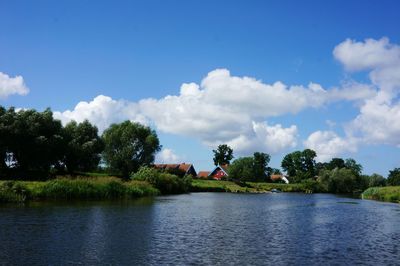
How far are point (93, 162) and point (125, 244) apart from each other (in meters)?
66.6

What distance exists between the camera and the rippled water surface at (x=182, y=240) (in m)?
21.2

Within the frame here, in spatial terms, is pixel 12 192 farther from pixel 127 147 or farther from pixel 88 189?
pixel 127 147

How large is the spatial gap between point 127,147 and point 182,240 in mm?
82402

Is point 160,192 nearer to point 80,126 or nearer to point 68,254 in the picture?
point 80,126

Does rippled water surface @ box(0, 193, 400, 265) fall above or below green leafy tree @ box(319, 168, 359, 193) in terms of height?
below

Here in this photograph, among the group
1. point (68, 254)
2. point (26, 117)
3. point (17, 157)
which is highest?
point (26, 117)

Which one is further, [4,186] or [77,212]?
[4,186]

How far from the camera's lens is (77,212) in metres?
39.7

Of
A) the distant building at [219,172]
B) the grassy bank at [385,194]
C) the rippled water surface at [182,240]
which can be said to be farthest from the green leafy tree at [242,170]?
the rippled water surface at [182,240]

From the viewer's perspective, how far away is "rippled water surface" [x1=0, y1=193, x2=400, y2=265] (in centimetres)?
2117

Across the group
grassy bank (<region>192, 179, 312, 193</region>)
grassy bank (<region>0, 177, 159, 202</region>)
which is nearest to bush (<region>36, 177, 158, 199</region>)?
grassy bank (<region>0, 177, 159, 202</region>)

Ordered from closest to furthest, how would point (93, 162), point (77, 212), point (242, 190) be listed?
point (77, 212), point (93, 162), point (242, 190)

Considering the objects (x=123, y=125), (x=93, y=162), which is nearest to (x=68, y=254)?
(x=93, y=162)

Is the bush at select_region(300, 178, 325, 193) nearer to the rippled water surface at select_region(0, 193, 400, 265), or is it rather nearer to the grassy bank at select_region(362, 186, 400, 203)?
the grassy bank at select_region(362, 186, 400, 203)
